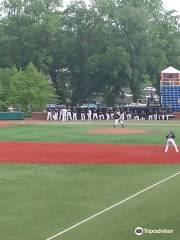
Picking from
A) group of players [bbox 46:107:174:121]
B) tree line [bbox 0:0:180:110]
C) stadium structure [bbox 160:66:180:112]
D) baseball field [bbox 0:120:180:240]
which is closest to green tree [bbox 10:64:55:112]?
group of players [bbox 46:107:174:121]

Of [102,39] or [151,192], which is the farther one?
[102,39]

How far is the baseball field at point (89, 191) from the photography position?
11711 mm

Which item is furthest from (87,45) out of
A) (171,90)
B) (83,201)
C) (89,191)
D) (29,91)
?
(83,201)

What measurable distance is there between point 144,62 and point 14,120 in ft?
85.7

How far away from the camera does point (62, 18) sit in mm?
77500

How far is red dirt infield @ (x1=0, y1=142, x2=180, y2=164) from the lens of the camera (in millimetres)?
23594

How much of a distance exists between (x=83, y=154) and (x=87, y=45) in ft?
→ 169

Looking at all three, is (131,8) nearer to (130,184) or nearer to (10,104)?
(10,104)

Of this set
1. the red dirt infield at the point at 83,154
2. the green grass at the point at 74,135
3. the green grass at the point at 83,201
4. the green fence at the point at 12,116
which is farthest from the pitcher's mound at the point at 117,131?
the green grass at the point at 83,201

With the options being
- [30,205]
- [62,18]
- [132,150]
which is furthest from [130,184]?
[62,18]

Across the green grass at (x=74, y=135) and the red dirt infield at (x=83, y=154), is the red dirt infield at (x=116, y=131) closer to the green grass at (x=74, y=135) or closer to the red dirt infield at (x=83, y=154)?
the green grass at (x=74, y=135)

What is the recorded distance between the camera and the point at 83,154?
1027 inches

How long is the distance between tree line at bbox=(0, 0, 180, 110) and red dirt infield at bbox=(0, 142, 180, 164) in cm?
4293

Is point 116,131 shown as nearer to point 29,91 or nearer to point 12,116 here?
point 12,116
